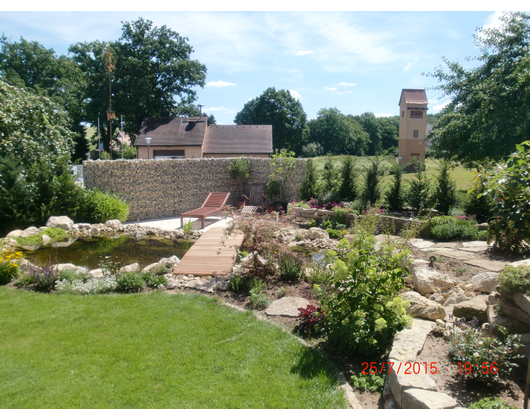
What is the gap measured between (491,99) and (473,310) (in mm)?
9175

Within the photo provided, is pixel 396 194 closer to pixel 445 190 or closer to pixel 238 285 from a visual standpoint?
pixel 445 190

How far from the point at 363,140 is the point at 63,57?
38518 millimetres

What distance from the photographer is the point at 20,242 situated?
28.9ft

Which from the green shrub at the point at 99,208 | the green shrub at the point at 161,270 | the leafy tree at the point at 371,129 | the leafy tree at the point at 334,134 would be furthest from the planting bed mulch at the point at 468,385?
the leafy tree at the point at 371,129

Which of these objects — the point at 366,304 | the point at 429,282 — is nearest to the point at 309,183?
the point at 429,282

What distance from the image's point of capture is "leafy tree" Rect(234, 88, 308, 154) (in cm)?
4022

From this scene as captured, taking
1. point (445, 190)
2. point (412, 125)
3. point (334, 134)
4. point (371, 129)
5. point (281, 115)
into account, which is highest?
point (371, 129)

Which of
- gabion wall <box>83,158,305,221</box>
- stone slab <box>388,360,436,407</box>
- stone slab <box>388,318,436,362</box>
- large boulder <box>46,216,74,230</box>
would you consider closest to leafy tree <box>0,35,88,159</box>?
gabion wall <box>83,158,305,221</box>

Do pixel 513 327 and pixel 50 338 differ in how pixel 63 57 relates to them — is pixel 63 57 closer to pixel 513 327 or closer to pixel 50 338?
pixel 50 338

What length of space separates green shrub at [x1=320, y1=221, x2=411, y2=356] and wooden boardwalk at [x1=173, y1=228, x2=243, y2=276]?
3109 millimetres

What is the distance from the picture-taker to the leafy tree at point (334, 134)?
162 ft

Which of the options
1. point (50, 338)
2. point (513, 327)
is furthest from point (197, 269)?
point (513, 327)

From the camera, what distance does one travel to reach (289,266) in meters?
5.91

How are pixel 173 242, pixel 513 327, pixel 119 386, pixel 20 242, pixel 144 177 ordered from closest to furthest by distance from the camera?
pixel 119 386
pixel 513 327
pixel 20 242
pixel 173 242
pixel 144 177
